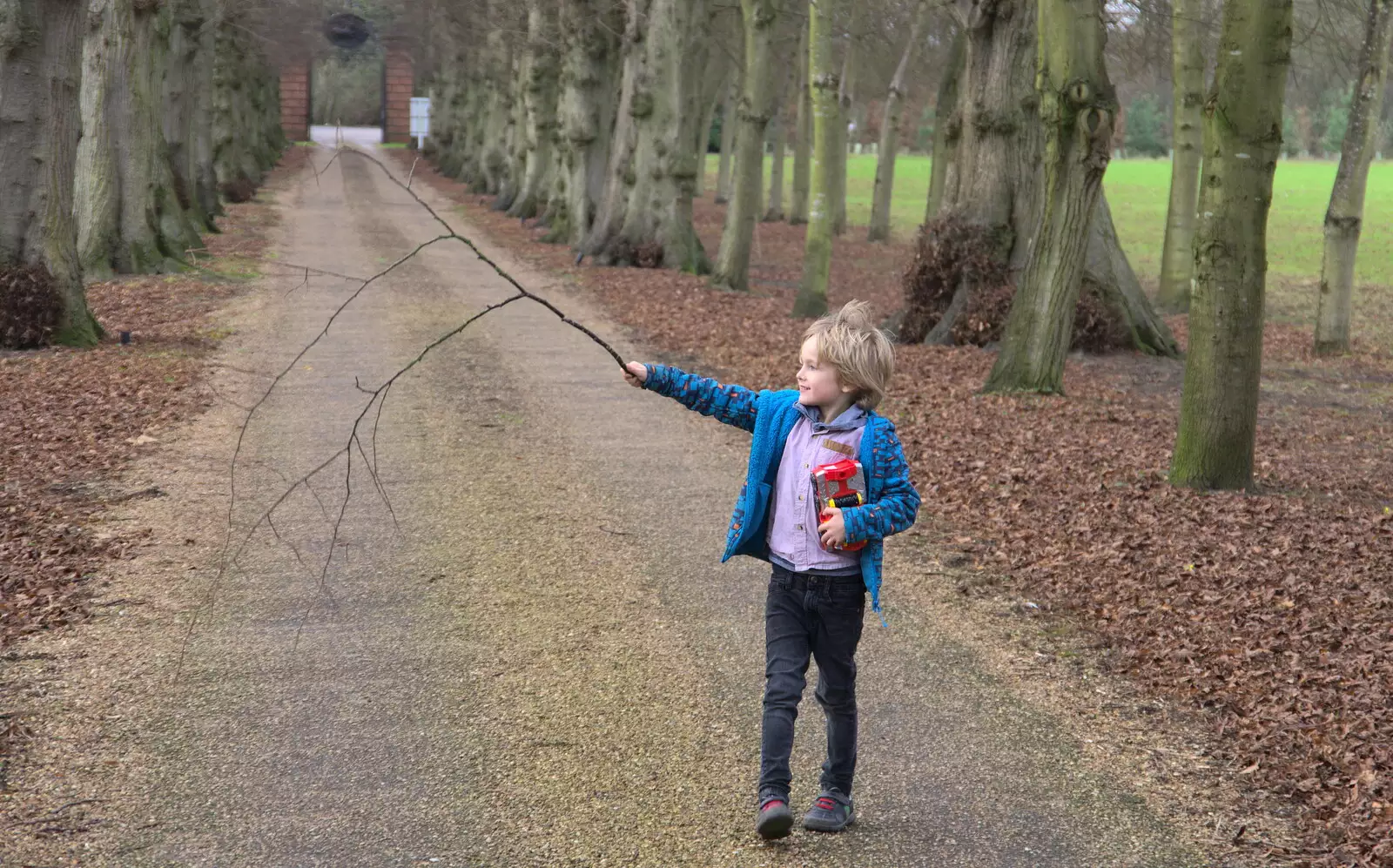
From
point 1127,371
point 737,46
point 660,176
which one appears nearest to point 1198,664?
point 1127,371

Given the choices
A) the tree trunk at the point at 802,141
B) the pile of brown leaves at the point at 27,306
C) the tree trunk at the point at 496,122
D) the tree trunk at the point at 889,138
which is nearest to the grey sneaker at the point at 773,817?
the pile of brown leaves at the point at 27,306

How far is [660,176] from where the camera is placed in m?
24.2

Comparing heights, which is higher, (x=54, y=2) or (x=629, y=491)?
(x=54, y=2)

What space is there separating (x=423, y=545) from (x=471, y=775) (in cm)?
305

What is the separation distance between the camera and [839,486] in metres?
4.22

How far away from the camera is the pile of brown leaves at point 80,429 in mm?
6652

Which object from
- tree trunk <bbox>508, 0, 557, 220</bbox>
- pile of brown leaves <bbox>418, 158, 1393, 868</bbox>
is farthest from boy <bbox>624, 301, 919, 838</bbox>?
tree trunk <bbox>508, 0, 557, 220</bbox>

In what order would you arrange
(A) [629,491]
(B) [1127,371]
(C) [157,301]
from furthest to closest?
(C) [157,301] < (B) [1127,371] < (A) [629,491]

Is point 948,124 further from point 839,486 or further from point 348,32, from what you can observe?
point 839,486

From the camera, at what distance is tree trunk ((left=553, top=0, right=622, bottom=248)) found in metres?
26.6

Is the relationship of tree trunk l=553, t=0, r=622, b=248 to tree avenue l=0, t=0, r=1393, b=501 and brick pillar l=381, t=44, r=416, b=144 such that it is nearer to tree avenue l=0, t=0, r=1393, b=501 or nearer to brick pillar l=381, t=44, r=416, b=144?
tree avenue l=0, t=0, r=1393, b=501

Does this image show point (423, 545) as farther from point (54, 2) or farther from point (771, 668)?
point (54, 2)

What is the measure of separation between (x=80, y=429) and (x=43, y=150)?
5164 millimetres

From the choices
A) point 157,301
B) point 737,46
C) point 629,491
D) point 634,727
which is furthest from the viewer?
point 737,46
